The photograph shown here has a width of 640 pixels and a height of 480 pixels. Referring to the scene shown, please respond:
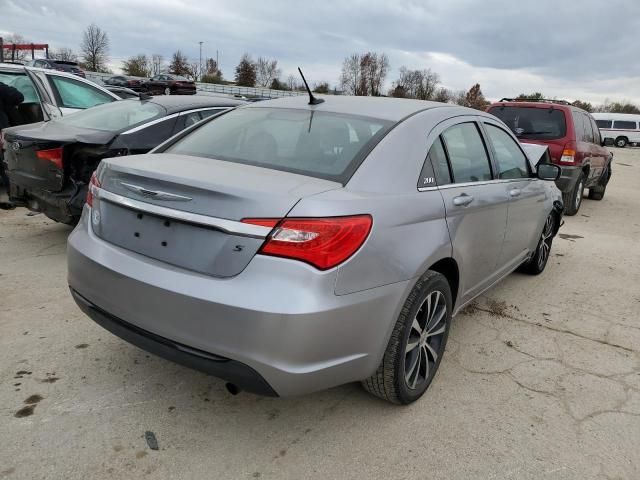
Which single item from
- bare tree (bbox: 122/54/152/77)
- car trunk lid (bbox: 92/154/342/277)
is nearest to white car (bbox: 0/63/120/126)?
car trunk lid (bbox: 92/154/342/277)

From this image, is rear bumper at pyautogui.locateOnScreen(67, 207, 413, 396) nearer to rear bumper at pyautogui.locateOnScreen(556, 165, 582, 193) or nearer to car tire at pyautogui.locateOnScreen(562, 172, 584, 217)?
rear bumper at pyautogui.locateOnScreen(556, 165, 582, 193)

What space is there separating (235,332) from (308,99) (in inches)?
70.7

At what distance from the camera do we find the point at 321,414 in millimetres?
2621

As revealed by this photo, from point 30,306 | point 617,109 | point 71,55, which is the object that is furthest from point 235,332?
point 617,109

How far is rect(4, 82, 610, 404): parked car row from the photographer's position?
1997 mm

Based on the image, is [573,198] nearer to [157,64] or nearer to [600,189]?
[600,189]

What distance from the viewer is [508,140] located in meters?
4.05

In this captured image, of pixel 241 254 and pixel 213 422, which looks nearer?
pixel 241 254

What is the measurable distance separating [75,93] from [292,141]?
222 inches

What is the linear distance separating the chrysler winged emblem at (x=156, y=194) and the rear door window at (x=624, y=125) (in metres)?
43.2

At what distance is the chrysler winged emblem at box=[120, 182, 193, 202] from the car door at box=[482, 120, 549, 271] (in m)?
2.35

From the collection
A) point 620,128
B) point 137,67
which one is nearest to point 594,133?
point 620,128

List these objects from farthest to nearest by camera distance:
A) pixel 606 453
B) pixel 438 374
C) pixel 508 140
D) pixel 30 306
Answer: pixel 508 140, pixel 30 306, pixel 438 374, pixel 606 453

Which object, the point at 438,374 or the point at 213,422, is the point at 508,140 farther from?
the point at 213,422
